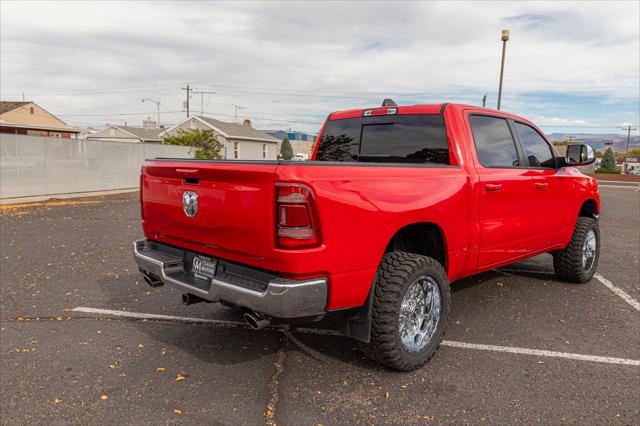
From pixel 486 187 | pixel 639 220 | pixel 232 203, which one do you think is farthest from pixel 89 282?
pixel 639 220

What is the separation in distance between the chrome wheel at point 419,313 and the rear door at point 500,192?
2.49 ft

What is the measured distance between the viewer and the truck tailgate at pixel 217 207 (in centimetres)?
278

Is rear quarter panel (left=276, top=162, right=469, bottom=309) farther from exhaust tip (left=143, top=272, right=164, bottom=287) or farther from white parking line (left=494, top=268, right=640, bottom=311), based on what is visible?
white parking line (left=494, top=268, right=640, bottom=311)

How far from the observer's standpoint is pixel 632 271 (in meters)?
6.60

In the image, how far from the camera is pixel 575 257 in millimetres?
5621

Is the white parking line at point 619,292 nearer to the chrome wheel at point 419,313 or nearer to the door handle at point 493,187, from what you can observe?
the door handle at point 493,187

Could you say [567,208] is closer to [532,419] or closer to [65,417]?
[532,419]

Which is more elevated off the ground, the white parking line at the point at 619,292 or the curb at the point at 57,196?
the white parking line at the point at 619,292

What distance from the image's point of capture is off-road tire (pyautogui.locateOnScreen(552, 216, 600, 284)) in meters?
5.61

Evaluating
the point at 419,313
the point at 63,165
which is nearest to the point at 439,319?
the point at 419,313

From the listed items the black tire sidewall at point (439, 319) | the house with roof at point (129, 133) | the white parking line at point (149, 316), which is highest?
the house with roof at point (129, 133)

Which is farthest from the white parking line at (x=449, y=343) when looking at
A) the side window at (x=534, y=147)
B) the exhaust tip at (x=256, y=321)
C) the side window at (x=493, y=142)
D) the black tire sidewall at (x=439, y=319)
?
the side window at (x=534, y=147)

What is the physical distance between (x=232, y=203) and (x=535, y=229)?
3231mm

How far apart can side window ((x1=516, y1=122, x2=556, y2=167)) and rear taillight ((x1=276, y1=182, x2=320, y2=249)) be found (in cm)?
304
